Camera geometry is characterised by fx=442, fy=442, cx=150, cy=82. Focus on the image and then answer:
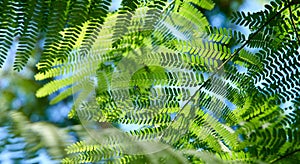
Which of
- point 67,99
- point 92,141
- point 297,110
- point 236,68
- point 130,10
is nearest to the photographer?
point 92,141

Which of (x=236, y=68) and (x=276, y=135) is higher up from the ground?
(x=236, y=68)

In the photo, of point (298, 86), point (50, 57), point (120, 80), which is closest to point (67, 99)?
point (120, 80)

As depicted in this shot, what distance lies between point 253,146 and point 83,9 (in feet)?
1.72

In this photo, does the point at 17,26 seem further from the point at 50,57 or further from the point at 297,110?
the point at 297,110

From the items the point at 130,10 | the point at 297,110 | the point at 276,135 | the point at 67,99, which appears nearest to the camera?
the point at 276,135

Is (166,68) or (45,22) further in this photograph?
(166,68)

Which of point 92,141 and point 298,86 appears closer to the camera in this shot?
point 92,141

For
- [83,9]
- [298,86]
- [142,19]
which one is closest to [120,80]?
[142,19]

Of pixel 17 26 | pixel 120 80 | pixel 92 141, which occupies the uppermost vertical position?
pixel 17 26

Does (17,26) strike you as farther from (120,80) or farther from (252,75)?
(252,75)

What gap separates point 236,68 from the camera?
1304 millimetres

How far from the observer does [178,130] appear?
1.21 m

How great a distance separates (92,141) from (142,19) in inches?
22.4

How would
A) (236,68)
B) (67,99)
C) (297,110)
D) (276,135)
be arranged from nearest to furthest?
1. (276,135)
2. (297,110)
3. (236,68)
4. (67,99)
